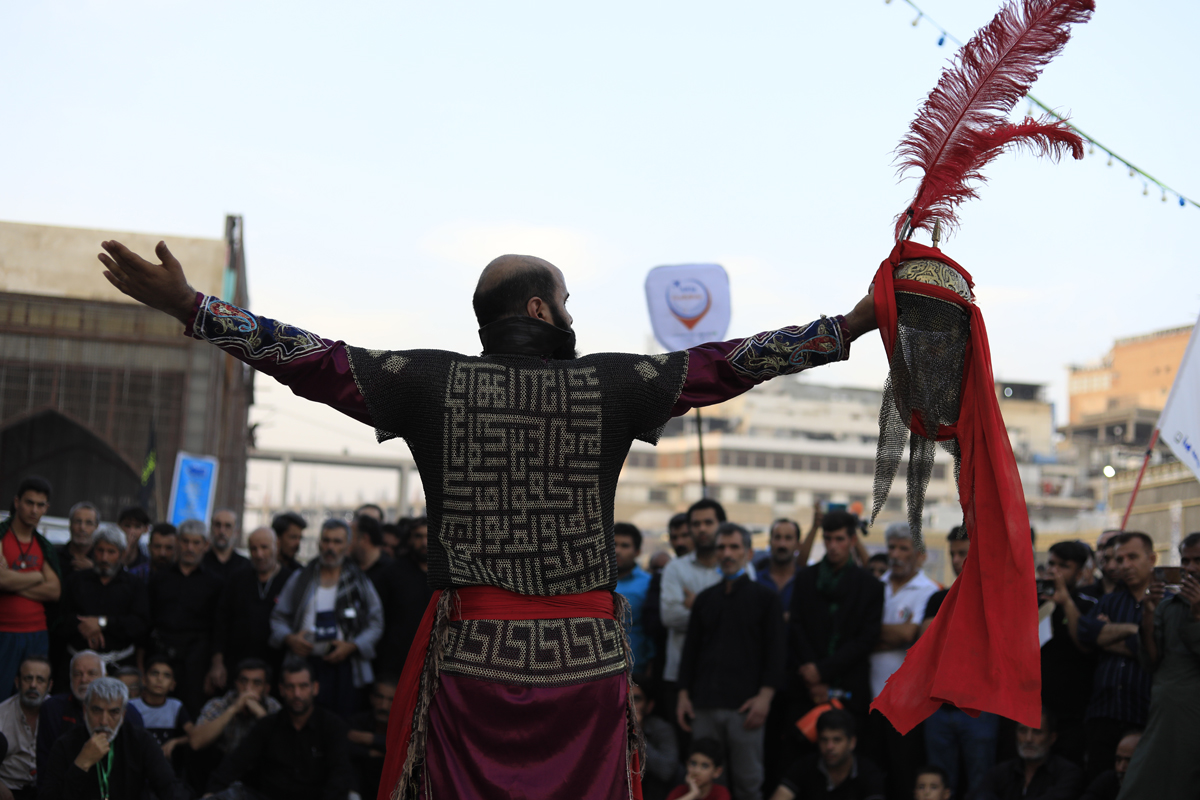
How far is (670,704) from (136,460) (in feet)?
66.2

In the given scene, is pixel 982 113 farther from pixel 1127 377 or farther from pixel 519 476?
pixel 1127 377

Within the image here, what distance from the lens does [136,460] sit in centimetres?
2573

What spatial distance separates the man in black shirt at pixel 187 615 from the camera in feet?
27.5

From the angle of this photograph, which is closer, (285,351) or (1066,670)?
(285,351)

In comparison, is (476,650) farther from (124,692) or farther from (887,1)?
(887,1)

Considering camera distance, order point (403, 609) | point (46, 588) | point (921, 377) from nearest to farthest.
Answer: point (921, 377), point (46, 588), point (403, 609)

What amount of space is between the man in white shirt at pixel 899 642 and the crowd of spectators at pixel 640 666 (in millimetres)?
14

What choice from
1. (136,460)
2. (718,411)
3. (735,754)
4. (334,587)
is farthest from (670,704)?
(718,411)

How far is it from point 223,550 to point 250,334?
21.0 feet

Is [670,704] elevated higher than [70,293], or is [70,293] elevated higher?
[70,293]

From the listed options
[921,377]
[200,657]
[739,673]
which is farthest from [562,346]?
[200,657]

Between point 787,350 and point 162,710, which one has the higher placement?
point 787,350

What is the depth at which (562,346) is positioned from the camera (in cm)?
318

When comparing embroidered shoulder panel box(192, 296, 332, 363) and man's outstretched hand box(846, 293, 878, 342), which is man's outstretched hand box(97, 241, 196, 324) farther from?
man's outstretched hand box(846, 293, 878, 342)
